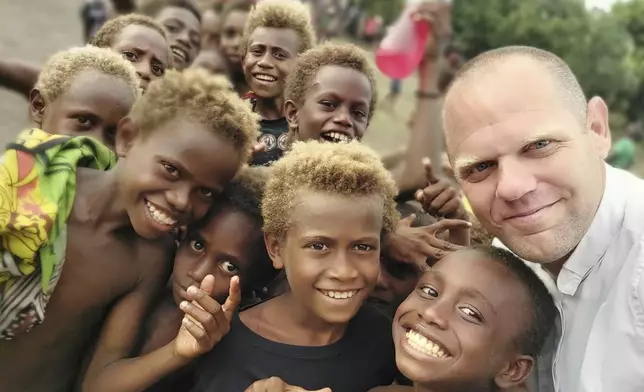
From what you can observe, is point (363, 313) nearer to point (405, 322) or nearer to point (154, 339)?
point (405, 322)

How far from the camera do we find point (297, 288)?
71.1 inches

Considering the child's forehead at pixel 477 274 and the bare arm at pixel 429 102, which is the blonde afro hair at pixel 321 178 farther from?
the bare arm at pixel 429 102

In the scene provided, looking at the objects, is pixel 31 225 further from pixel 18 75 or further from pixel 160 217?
pixel 18 75

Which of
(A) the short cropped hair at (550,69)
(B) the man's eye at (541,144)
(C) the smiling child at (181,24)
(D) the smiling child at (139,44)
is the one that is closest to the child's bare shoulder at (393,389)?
(B) the man's eye at (541,144)

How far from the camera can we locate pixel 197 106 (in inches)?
74.9

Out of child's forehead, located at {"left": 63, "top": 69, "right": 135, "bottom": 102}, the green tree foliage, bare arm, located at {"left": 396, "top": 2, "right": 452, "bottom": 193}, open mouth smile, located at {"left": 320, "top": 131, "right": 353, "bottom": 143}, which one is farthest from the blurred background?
child's forehead, located at {"left": 63, "top": 69, "right": 135, "bottom": 102}

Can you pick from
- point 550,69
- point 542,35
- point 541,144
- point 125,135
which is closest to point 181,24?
point 125,135

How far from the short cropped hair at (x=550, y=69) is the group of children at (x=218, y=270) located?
0.41m

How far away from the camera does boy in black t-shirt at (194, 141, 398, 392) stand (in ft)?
5.77

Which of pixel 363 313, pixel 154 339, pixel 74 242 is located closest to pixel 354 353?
pixel 363 313

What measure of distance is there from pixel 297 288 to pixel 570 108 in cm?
91

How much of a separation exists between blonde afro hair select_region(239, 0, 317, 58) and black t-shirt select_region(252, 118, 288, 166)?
1.38ft

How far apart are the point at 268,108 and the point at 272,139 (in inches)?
11.4

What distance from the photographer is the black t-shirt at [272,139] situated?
9.36 feet
